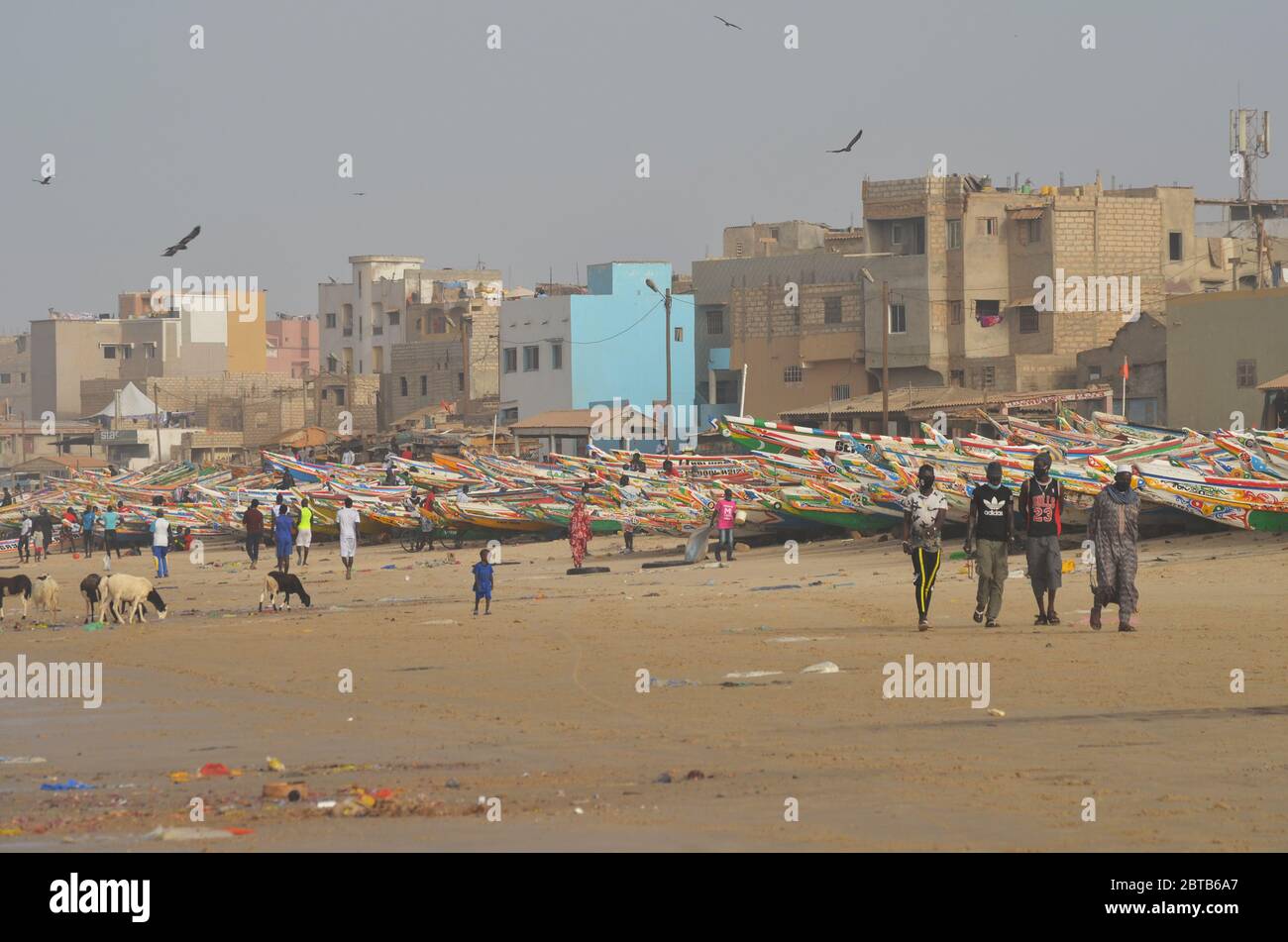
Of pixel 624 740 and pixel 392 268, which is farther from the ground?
pixel 392 268

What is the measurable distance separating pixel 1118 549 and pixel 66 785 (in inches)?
362

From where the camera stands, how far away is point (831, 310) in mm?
63594

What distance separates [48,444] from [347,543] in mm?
68329

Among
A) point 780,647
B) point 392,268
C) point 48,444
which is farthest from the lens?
point 392,268

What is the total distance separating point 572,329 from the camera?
68.6 metres

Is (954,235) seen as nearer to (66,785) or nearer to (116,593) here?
(116,593)

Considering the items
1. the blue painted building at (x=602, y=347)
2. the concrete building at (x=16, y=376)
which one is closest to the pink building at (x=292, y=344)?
the concrete building at (x=16, y=376)

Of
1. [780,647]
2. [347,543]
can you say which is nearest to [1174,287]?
[347,543]

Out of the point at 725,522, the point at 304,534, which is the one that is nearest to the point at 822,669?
the point at 725,522

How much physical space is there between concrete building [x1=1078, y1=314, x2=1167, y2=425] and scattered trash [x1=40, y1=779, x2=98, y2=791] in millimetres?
44180
